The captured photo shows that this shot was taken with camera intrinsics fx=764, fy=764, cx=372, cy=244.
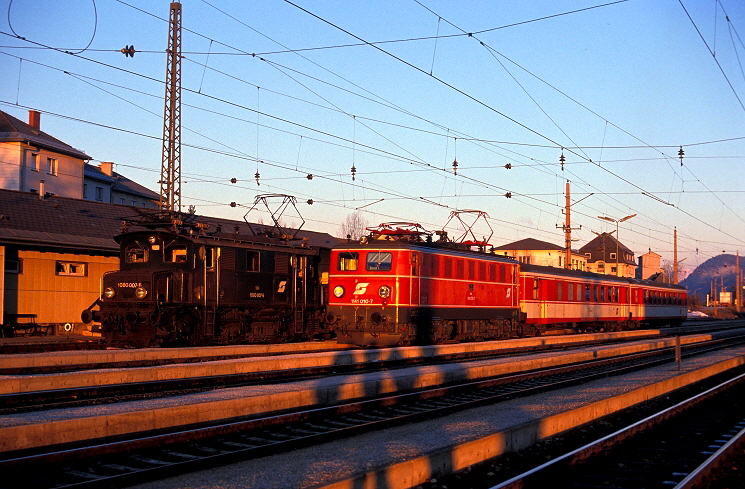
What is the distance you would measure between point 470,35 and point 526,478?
55.4 feet

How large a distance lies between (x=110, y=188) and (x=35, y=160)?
12.1m

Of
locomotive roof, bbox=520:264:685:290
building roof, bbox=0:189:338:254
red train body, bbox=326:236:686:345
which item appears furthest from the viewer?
locomotive roof, bbox=520:264:685:290

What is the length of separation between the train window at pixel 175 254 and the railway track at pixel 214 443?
1090 cm

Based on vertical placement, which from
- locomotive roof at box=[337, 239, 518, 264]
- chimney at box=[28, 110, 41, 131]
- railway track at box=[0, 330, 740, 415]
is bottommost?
railway track at box=[0, 330, 740, 415]

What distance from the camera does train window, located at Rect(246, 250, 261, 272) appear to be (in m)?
24.6

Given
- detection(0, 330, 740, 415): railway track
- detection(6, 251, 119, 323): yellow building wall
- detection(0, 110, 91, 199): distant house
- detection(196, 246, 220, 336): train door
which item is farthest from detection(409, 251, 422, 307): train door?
detection(0, 110, 91, 199): distant house

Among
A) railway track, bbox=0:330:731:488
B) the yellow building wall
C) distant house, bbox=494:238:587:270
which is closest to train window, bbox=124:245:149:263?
the yellow building wall

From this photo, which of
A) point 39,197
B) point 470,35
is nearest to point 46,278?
point 39,197

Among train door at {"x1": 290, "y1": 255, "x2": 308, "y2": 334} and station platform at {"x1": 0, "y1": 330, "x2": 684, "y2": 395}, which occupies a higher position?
train door at {"x1": 290, "y1": 255, "x2": 308, "y2": 334}

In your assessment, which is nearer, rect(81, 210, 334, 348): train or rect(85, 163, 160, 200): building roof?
rect(81, 210, 334, 348): train

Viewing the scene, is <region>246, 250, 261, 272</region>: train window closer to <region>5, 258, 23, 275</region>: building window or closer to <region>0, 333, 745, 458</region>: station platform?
<region>0, 333, 745, 458</region>: station platform

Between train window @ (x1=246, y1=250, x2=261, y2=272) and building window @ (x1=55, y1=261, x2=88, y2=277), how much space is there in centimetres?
786

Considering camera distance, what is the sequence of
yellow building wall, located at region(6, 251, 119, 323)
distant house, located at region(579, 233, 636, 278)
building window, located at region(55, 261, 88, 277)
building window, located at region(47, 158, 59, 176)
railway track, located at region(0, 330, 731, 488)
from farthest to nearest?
distant house, located at region(579, 233, 636, 278) → building window, located at region(47, 158, 59, 176) → building window, located at region(55, 261, 88, 277) → yellow building wall, located at region(6, 251, 119, 323) → railway track, located at region(0, 330, 731, 488)

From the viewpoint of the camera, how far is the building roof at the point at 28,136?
5559cm
